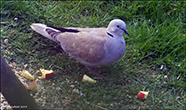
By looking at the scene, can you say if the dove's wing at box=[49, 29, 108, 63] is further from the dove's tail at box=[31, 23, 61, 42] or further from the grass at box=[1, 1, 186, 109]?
the grass at box=[1, 1, 186, 109]

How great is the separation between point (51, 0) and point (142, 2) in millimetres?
1706

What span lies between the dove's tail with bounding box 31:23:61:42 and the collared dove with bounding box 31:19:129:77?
0.11 meters

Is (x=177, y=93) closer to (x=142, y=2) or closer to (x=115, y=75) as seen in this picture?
(x=115, y=75)

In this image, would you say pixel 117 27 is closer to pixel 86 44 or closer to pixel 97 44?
pixel 97 44

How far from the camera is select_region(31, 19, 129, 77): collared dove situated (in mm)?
2768

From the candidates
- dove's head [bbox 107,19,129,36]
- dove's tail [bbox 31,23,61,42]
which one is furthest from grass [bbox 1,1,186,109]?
dove's head [bbox 107,19,129,36]

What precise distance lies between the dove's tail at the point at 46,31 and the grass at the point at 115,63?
0.21 meters

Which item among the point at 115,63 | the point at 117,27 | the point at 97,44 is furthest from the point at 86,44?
the point at 115,63

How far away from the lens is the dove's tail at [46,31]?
3146 mm

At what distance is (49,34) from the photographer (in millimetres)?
3182

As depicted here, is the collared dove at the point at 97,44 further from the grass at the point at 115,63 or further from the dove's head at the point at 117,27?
the grass at the point at 115,63

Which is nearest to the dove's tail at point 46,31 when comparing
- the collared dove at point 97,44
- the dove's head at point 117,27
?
the collared dove at point 97,44

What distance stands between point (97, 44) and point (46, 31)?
2.89 ft

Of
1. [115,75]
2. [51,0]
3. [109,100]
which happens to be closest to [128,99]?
[109,100]
